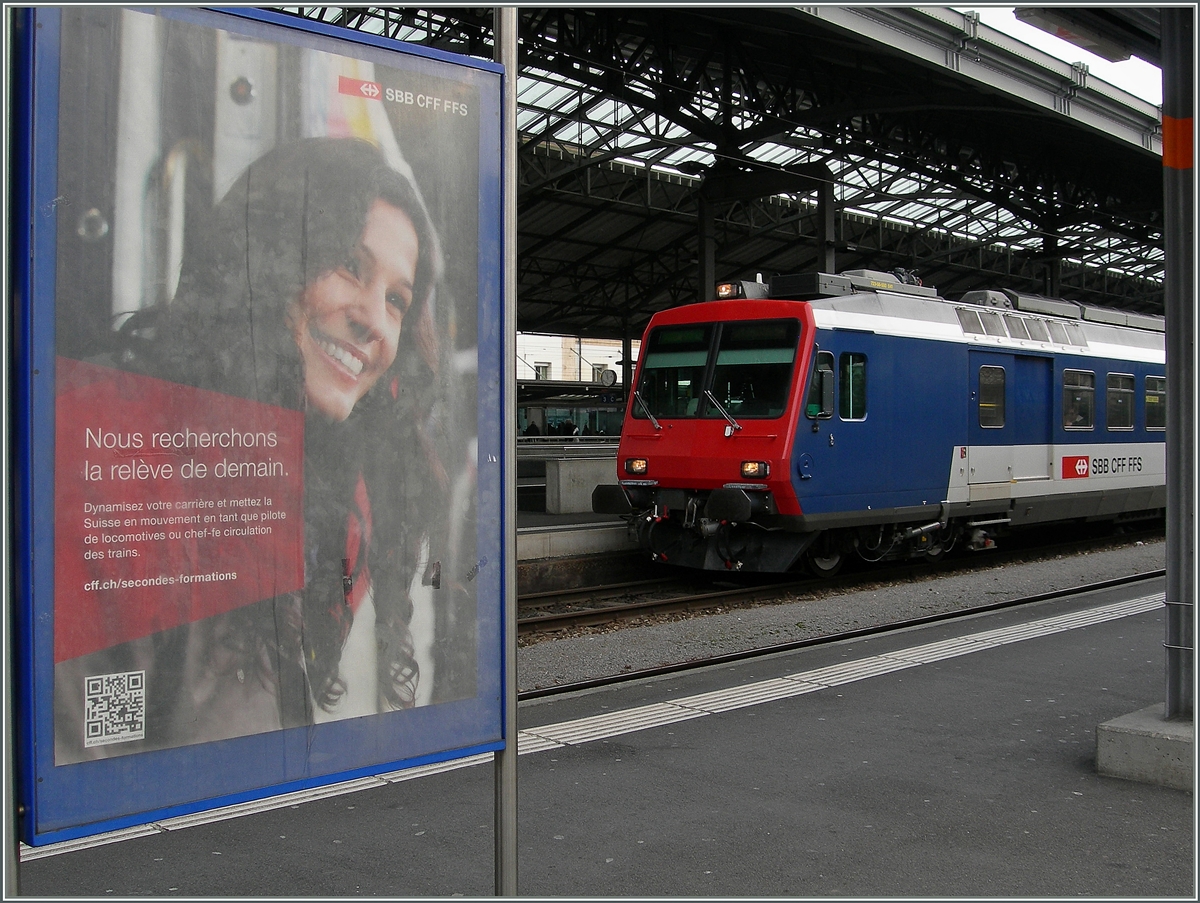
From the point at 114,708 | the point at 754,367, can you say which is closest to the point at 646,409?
the point at 754,367

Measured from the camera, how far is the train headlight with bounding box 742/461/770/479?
11570 millimetres

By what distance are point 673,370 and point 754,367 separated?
1.20 m

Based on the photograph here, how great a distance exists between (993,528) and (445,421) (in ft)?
46.3

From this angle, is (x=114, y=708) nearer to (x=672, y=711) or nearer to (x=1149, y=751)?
(x=672, y=711)

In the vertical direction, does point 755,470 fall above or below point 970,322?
below

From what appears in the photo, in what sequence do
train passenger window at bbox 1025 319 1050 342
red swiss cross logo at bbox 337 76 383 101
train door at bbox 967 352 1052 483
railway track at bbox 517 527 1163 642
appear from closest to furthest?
red swiss cross logo at bbox 337 76 383 101 → railway track at bbox 517 527 1163 642 → train door at bbox 967 352 1052 483 → train passenger window at bbox 1025 319 1050 342

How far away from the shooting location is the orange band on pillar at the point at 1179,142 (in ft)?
17.1

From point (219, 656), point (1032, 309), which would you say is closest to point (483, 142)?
point (219, 656)

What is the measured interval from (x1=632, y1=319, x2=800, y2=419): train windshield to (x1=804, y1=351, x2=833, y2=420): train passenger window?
0.27 meters

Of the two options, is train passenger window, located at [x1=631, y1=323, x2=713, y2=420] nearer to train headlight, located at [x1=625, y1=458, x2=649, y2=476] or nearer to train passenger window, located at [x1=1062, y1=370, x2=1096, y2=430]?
train headlight, located at [x1=625, y1=458, x2=649, y2=476]

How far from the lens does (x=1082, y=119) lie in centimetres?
2066

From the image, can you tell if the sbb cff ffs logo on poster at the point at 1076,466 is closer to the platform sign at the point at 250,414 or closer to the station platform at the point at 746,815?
the station platform at the point at 746,815

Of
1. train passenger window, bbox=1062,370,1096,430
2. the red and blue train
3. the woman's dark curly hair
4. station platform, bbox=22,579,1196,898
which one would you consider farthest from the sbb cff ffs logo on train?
the woman's dark curly hair

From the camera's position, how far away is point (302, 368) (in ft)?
9.73
